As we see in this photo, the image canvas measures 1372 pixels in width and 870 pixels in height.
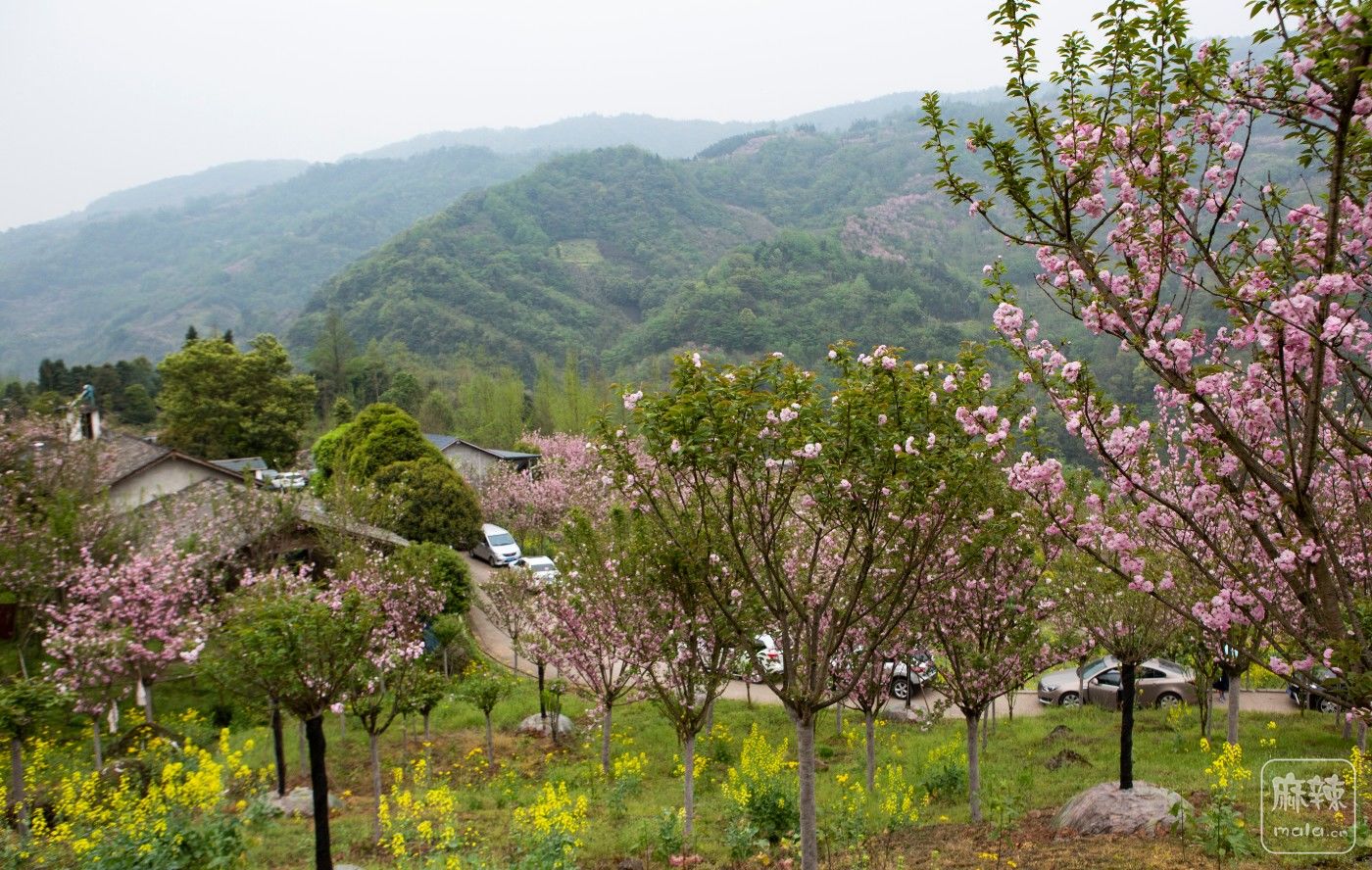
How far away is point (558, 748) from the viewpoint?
637 inches

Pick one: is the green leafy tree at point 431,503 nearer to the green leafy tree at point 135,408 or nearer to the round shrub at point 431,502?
the round shrub at point 431,502

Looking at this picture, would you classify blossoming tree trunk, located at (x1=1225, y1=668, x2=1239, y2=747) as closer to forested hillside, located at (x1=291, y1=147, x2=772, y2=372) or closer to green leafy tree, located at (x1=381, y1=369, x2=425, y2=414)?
green leafy tree, located at (x1=381, y1=369, x2=425, y2=414)

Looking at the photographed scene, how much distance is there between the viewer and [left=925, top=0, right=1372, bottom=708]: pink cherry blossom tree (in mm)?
4137

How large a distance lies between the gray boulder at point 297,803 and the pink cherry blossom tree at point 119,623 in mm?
2420

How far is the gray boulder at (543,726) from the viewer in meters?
17.1

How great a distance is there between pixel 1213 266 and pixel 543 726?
15456 millimetres

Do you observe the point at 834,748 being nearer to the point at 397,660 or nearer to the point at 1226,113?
the point at 397,660

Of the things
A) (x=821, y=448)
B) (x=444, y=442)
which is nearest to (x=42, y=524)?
(x=821, y=448)

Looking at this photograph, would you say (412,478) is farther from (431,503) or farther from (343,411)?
(343,411)

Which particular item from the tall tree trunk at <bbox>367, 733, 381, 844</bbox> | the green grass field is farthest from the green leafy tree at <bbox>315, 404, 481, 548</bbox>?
the tall tree trunk at <bbox>367, 733, 381, 844</bbox>

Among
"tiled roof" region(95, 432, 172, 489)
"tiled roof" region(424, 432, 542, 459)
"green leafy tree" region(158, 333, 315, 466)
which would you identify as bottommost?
"tiled roof" region(95, 432, 172, 489)

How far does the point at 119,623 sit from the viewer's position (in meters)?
14.0

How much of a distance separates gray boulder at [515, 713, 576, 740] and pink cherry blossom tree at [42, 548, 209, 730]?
249 inches

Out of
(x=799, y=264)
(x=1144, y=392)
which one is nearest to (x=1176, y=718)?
(x=1144, y=392)
